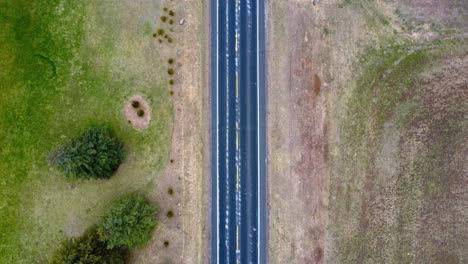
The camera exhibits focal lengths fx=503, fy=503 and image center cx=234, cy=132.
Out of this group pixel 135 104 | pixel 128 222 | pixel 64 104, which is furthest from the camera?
pixel 64 104

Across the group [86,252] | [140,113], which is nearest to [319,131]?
[140,113]

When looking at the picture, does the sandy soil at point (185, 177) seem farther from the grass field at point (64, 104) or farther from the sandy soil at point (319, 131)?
the sandy soil at point (319, 131)

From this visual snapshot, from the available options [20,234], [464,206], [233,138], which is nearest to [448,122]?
[464,206]

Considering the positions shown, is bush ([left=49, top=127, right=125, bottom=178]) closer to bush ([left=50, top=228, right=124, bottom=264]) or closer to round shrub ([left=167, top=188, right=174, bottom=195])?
round shrub ([left=167, top=188, right=174, bottom=195])

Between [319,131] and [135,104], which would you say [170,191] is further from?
[319,131]

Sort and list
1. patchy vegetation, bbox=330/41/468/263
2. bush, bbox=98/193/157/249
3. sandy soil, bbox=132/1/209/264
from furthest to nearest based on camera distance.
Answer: patchy vegetation, bbox=330/41/468/263 < sandy soil, bbox=132/1/209/264 < bush, bbox=98/193/157/249

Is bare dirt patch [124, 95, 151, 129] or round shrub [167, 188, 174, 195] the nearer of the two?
round shrub [167, 188, 174, 195]

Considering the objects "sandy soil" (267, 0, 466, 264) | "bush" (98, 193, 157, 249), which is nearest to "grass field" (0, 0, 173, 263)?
"bush" (98, 193, 157, 249)
